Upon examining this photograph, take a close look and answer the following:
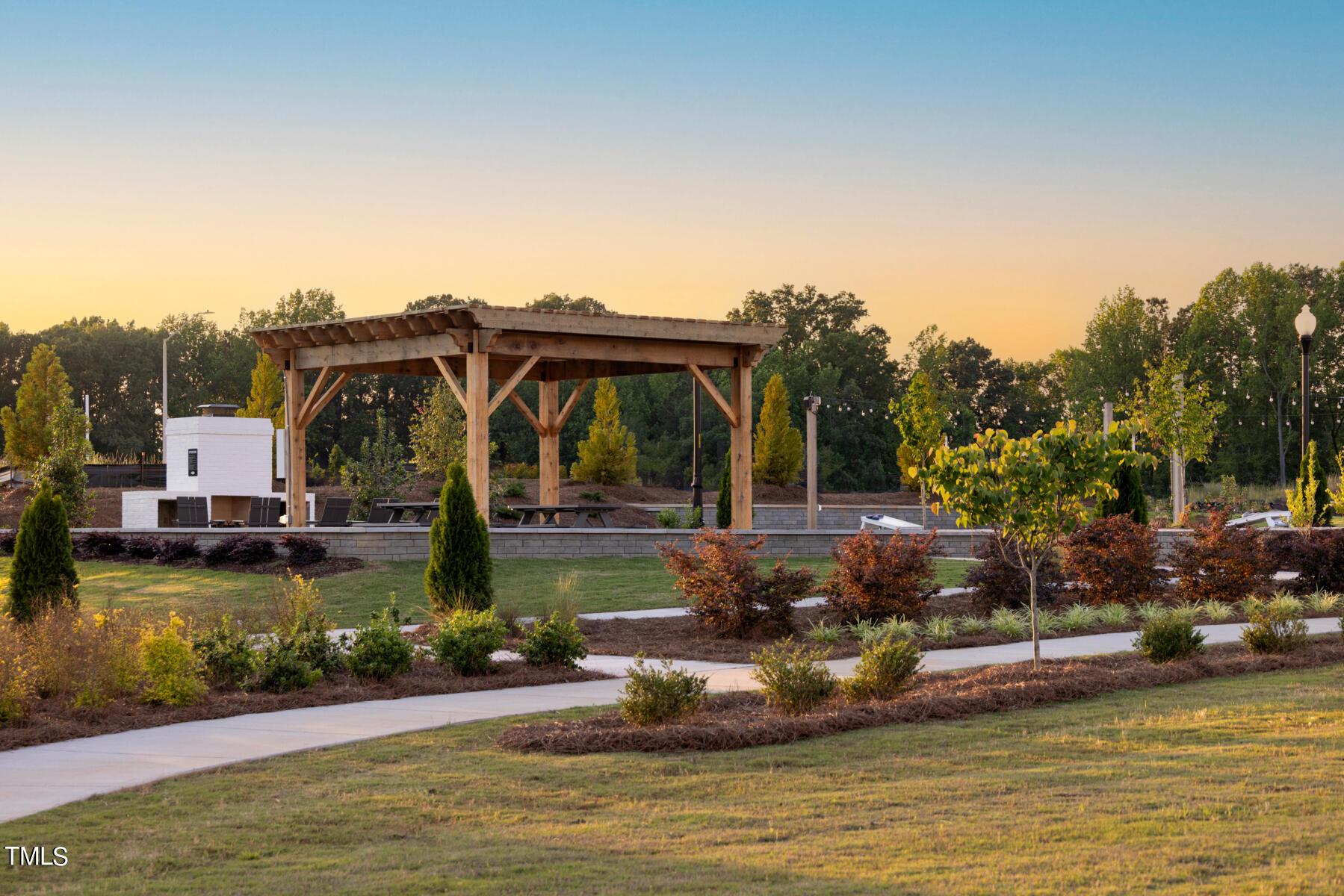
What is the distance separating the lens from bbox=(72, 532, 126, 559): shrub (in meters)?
19.3

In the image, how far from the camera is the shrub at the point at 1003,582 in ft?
45.3

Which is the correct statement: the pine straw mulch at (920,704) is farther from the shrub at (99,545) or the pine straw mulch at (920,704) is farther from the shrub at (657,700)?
the shrub at (99,545)

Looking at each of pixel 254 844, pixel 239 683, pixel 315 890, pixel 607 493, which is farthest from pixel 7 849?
pixel 607 493

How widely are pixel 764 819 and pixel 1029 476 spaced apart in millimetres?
4516

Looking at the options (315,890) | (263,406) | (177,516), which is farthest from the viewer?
(263,406)

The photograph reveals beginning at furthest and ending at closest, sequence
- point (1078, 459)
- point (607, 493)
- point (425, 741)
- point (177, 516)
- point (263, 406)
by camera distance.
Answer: point (263, 406), point (607, 493), point (177, 516), point (1078, 459), point (425, 741)

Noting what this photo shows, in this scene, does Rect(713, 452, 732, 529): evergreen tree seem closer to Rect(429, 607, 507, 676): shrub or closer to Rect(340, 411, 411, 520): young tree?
Rect(340, 411, 411, 520): young tree

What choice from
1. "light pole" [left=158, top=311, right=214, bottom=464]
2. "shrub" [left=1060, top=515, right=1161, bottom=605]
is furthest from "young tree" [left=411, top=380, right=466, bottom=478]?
"shrub" [left=1060, top=515, right=1161, bottom=605]

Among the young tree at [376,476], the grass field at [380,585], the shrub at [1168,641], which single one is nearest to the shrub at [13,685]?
the grass field at [380,585]

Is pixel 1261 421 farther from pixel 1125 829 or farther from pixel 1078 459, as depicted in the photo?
pixel 1125 829

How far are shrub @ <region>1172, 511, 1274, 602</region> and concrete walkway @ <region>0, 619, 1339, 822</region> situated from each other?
17.6 ft

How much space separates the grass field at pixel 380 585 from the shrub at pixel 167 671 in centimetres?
438

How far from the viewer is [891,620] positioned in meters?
12.2

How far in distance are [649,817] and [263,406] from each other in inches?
1488
